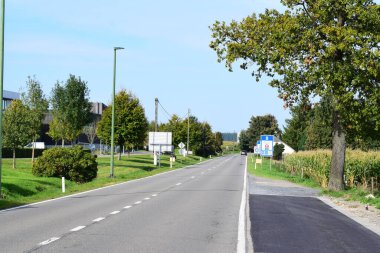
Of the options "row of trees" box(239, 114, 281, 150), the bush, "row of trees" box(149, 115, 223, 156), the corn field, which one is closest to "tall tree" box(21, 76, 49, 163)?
the bush

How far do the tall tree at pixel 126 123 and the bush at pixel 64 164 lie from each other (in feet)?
74.9

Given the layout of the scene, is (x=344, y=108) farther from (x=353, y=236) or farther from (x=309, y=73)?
(x=353, y=236)

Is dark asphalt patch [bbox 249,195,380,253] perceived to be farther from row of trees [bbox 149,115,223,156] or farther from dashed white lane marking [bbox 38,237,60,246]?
row of trees [bbox 149,115,223,156]

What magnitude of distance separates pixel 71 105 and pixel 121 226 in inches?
1655

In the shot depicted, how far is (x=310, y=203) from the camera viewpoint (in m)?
19.2

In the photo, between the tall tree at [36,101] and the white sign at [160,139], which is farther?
the white sign at [160,139]

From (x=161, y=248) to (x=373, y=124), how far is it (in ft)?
51.4

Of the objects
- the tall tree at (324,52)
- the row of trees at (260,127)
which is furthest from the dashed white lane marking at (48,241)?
the row of trees at (260,127)

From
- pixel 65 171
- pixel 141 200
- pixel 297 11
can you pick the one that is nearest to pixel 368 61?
pixel 297 11

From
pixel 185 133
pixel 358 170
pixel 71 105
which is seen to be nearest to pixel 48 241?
pixel 358 170

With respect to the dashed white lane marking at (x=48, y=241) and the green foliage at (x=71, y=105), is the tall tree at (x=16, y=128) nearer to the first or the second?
the green foliage at (x=71, y=105)

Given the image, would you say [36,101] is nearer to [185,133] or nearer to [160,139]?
[160,139]

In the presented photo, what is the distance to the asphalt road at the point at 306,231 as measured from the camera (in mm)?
9437

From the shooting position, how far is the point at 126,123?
190ft
